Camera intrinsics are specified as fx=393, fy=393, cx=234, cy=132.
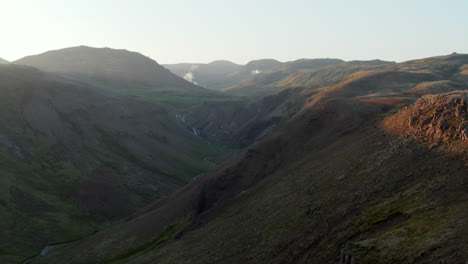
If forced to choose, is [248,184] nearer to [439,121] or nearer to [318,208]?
[318,208]

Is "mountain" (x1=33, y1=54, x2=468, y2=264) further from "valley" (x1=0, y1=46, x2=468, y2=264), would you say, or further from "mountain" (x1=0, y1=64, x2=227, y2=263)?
"mountain" (x1=0, y1=64, x2=227, y2=263)

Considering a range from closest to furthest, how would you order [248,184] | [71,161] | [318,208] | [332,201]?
1. [332,201]
2. [318,208]
3. [248,184]
4. [71,161]

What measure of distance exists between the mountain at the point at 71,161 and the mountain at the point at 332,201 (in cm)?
1253

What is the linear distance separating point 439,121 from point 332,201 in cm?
1194

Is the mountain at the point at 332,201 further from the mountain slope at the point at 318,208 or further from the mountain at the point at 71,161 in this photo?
the mountain at the point at 71,161

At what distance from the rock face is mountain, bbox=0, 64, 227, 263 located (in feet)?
205

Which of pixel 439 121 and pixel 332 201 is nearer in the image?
pixel 332 201

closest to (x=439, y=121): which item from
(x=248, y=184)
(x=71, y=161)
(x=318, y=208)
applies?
(x=318, y=208)

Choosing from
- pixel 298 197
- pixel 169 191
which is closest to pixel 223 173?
pixel 298 197

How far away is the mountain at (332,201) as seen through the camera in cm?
2494

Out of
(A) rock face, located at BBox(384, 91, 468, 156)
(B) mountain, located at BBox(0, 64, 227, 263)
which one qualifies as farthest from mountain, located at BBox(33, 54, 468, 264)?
(B) mountain, located at BBox(0, 64, 227, 263)

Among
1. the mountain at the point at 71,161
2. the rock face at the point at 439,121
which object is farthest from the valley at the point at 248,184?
the mountain at the point at 71,161

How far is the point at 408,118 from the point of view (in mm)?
40938

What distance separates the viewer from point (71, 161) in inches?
4112
